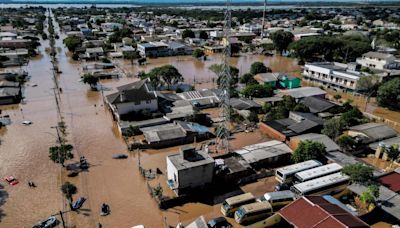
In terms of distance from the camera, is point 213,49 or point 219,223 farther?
point 213,49

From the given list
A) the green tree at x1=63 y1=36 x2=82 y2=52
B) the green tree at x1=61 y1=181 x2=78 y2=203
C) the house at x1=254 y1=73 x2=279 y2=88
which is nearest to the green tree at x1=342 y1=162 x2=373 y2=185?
the green tree at x1=61 y1=181 x2=78 y2=203

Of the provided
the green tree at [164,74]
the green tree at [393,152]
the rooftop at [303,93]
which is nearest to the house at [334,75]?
the rooftop at [303,93]

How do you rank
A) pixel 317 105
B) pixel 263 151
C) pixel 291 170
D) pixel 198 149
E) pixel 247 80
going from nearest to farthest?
1. pixel 291 170
2. pixel 263 151
3. pixel 198 149
4. pixel 317 105
5. pixel 247 80

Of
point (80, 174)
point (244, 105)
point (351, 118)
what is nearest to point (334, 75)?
point (351, 118)

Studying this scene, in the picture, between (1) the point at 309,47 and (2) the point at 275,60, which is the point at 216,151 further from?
(2) the point at 275,60

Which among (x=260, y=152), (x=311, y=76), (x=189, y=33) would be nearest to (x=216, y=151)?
(x=260, y=152)

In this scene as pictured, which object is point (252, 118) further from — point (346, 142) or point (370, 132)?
point (370, 132)

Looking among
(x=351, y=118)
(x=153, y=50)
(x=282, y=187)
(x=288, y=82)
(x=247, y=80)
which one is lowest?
(x=282, y=187)
